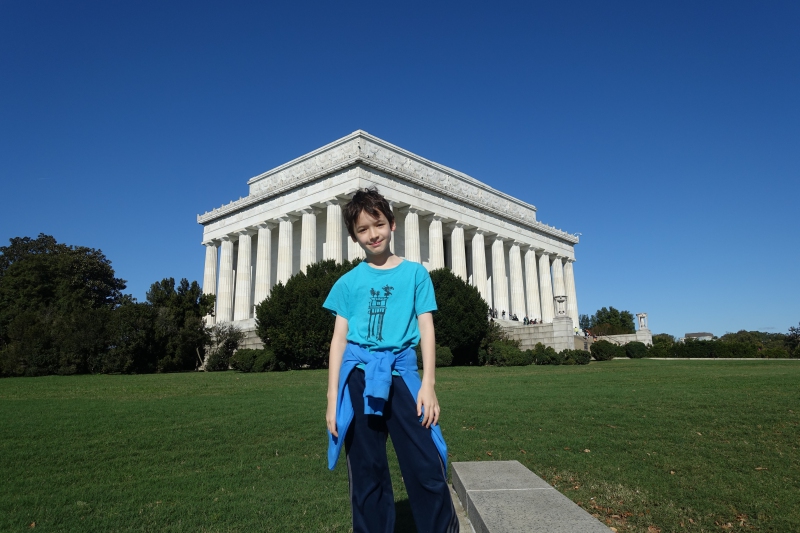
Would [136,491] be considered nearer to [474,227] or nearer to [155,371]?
[155,371]

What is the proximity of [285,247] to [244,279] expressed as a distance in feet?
21.9

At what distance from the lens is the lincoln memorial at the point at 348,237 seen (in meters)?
49.2

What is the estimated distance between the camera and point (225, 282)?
5894 cm

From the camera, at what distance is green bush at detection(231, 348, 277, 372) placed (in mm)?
31234

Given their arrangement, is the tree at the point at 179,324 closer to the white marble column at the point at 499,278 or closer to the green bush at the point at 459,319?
the green bush at the point at 459,319

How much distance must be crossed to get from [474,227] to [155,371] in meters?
35.4

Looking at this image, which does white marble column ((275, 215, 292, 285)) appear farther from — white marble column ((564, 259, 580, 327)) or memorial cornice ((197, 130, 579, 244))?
white marble column ((564, 259, 580, 327))

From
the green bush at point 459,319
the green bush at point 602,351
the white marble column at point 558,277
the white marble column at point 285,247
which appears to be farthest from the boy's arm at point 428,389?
the white marble column at point 558,277

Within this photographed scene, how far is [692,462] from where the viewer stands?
7.55 meters

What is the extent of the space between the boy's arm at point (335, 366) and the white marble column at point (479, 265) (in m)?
53.3

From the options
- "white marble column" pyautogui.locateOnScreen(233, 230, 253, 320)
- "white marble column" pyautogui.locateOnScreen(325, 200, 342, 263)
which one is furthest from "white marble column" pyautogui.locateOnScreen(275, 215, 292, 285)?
"white marble column" pyautogui.locateOnScreen(325, 200, 342, 263)

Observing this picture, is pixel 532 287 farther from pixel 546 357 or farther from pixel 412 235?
pixel 546 357

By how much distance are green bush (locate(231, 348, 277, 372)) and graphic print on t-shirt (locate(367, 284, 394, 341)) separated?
94.3ft

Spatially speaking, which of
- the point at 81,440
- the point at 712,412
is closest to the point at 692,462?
the point at 712,412
